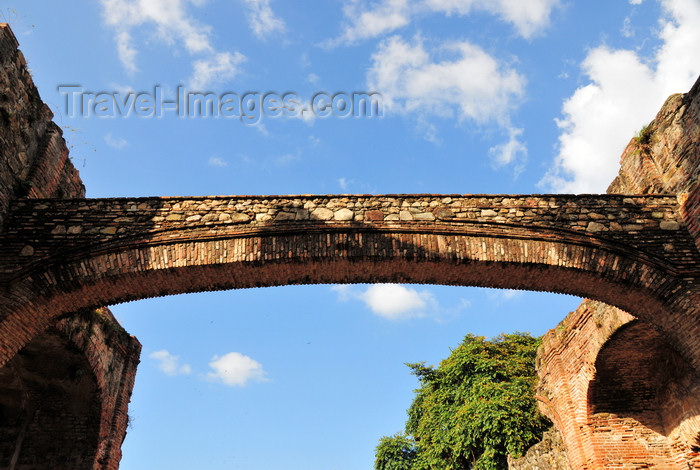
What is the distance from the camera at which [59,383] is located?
810cm

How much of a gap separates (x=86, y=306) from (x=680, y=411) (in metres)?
9.55

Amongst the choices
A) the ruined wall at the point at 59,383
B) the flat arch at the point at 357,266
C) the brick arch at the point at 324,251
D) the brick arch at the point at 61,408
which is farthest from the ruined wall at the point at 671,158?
the brick arch at the point at 61,408

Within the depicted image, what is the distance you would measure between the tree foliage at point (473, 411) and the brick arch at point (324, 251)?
7.03 m

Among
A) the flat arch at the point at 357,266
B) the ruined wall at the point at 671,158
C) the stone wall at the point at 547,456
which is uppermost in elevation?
the ruined wall at the point at 671,158

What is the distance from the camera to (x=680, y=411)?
28.0 feet

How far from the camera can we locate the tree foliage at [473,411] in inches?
474

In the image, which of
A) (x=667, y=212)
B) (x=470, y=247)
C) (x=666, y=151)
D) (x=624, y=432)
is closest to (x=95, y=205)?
(x=470, y=247)

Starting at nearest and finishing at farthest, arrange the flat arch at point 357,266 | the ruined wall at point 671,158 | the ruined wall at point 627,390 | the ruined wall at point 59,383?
the flat arch at point 357,266
the ruined wall at point 671,158
the ruined wall at point 59,383
the ruined wall at point 627,390

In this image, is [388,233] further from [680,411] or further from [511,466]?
[511,466]

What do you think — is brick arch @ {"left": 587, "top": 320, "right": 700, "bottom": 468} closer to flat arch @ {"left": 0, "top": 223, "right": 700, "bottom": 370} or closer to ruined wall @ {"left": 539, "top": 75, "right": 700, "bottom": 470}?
ruined wall @ {"left": 539, "top": 75, "right": 700, "bottom": 470}

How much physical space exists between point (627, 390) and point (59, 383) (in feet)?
32.6

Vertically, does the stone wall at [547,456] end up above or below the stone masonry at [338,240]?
below

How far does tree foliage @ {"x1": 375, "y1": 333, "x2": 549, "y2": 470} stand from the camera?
12047 mm

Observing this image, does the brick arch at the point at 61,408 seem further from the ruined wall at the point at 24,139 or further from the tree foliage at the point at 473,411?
the tree foliage at the point at 473,411
